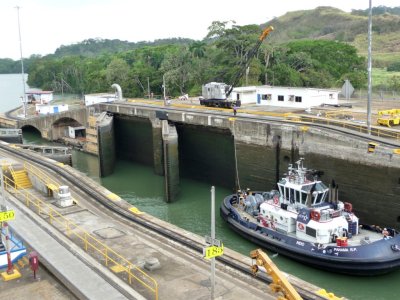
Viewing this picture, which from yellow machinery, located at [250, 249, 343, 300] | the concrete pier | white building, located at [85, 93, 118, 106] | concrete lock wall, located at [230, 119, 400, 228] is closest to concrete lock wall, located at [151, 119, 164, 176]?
the concrete pier

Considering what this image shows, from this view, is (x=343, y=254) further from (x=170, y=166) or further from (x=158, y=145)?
(x=158, y=145)

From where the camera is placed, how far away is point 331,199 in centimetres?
2486

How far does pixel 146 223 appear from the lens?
77.8 feet

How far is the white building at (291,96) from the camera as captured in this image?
44.8 metres

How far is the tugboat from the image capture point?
21906 mm

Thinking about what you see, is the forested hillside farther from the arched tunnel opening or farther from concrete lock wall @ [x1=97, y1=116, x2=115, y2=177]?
concrete lock wall @ [x1=97, y1=116, x2=115, y2=177]

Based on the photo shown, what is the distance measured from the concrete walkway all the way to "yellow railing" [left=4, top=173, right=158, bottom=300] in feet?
1.96

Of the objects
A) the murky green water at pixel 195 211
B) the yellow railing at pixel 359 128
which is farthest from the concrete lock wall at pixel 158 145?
the yellow railing at pixel 359 128

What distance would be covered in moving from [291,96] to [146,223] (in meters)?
26.9

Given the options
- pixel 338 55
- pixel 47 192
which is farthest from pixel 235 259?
pixel 338 55

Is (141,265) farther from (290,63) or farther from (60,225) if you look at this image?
(290,63)

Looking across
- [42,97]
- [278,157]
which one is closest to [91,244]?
[278,157]

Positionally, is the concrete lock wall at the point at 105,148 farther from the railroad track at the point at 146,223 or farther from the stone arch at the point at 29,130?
the stone arch at the point at 29,130

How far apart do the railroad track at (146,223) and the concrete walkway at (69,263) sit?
14.9 ft
